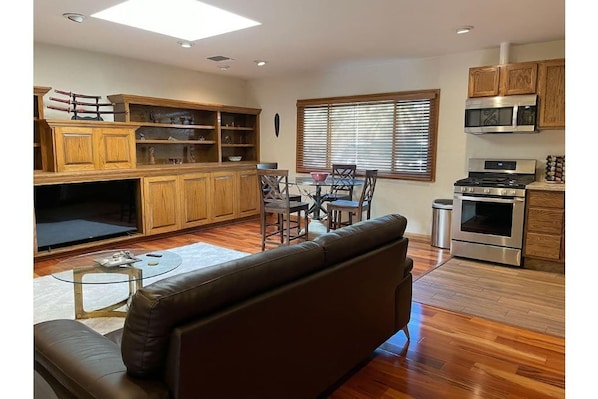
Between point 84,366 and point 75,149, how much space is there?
12.6ft

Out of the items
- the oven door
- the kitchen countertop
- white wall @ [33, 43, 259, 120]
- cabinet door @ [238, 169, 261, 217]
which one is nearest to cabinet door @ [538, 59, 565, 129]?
the kitchen countertop

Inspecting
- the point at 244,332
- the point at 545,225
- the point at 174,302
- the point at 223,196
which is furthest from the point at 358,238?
the point at 223,196

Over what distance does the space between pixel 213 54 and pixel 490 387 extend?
470 cm

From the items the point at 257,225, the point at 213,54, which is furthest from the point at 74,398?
the point at 257,225

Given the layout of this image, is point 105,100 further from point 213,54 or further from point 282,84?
point 282,84

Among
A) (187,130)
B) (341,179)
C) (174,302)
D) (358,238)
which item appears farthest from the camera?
(187,130)

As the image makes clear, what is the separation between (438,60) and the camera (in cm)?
527

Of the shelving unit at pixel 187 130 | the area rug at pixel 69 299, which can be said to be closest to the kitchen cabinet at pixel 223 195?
the shelving unit at pixel 187 130

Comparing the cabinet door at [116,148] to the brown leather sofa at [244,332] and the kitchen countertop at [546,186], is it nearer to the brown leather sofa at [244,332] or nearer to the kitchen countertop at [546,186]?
the brown leather sofa at [244,332]

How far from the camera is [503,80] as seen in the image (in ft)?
14.8

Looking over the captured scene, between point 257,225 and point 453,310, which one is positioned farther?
point 257,225

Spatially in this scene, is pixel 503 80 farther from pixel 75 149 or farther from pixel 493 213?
pixel 75 149

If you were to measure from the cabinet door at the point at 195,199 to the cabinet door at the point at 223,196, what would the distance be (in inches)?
4.6
